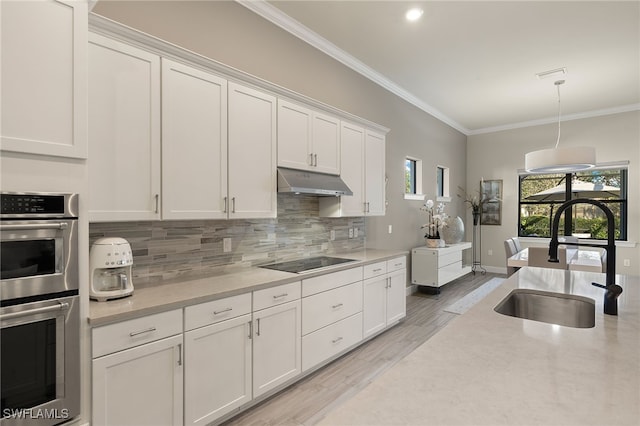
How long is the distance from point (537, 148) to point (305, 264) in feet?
21.0

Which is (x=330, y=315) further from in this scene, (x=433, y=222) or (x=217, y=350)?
(x=433, y=222)

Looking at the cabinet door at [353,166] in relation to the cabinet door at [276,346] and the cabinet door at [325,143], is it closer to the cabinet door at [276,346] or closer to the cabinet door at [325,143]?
the cabinet door at [325,143]

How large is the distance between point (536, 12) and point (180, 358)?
4172 millimetres

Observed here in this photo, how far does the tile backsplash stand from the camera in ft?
7.22

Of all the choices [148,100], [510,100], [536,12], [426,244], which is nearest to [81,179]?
[148,100]

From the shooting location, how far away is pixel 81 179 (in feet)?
4.84

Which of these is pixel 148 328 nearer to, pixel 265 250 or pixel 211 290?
pixel 211 290

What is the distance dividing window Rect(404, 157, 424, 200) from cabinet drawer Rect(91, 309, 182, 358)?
172 inches

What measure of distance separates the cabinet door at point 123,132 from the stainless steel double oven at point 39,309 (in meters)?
0.37

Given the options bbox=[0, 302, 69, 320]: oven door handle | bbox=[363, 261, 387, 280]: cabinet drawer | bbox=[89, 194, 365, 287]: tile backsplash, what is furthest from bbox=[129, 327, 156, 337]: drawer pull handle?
bbox=[363, 261, 387, 280]: cabinet drawer

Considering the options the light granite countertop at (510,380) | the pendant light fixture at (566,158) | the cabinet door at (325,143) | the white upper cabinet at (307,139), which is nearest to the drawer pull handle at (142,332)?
the light granite countertop at (510,380)

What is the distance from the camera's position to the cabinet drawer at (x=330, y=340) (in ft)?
8.71

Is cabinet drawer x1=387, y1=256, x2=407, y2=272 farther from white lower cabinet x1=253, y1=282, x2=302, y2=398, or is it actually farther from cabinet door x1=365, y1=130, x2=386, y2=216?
white lower cabinet x1=253, y1=282, x2=302, y2=398

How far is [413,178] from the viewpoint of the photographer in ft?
18.9
